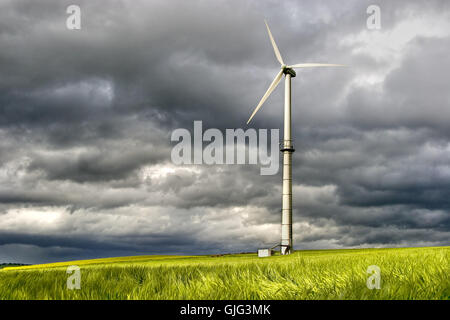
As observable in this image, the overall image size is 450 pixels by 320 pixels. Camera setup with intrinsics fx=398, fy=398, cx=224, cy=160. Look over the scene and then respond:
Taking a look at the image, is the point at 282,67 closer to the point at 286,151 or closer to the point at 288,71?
the point at 288,71

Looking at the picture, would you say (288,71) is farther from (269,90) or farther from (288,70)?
(269,90)

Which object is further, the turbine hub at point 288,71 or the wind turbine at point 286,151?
the turbine hub at point 288,71

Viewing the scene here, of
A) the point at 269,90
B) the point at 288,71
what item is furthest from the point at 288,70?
the point at 269,90

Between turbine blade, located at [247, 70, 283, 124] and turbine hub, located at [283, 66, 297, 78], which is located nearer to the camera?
turbine blade, located at [247, 70, 283, 124]

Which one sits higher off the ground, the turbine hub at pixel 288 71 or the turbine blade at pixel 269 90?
the turbine hub at pixel 288 71

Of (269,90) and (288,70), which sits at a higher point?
(288,70)

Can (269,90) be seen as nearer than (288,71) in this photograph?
Yes

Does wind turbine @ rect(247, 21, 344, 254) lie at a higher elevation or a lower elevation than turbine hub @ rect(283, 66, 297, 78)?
lower

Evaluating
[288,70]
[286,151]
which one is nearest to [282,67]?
[288,70]

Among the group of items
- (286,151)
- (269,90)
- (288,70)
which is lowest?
(286,151)

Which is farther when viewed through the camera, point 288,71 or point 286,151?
point 288,71

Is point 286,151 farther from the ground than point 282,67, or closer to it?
closer to it
